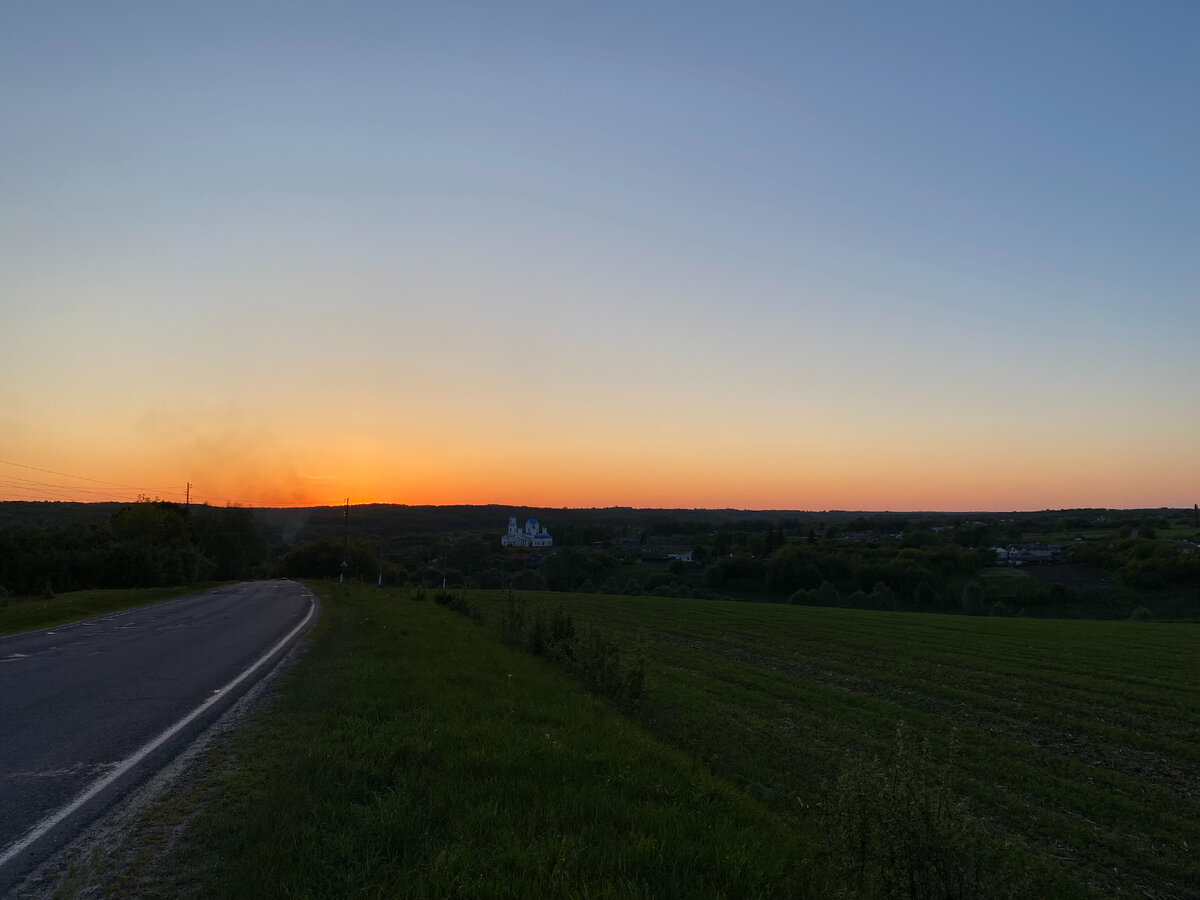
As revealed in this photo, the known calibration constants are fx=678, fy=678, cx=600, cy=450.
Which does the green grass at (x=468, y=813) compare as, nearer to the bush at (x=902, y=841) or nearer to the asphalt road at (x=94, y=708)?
the bush at (x=902, y=841)

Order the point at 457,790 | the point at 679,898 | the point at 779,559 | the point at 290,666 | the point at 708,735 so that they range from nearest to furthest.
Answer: the point at 679,898 → the point at 457,790 → the point at 708,735 → the point at 290,666 → the point at 779,559

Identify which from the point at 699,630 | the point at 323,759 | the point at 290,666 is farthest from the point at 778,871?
the point at 699,630

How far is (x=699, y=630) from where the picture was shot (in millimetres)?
35562

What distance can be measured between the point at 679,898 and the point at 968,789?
8.49m

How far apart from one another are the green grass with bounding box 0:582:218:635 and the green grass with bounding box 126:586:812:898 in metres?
18.7

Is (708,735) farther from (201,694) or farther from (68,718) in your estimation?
(68,718)

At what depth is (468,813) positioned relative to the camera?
537 centimetres

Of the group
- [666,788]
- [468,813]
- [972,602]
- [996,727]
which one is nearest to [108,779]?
[468,813]

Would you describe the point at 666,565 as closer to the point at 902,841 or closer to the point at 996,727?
the point at 996,727

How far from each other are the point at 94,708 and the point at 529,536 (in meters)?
165

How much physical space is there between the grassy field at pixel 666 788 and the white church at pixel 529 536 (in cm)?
14863

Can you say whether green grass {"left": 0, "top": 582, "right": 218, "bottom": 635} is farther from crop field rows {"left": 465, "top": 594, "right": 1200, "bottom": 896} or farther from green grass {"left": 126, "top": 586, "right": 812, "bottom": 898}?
crop field rows {"left": 465, "top": 594, "right": 1200, "bottom": 896}

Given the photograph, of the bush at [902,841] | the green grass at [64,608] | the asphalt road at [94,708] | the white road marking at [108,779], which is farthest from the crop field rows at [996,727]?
the green grass at [64,608]

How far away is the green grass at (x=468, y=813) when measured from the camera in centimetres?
439
